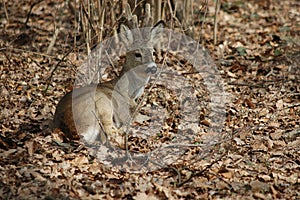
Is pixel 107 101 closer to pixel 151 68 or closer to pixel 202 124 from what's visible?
pixel 151 68

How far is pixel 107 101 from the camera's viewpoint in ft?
21.4

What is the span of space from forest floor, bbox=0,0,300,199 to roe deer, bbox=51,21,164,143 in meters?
0.24

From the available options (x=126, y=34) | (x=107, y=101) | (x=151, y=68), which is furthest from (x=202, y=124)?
(x=126, y=34)

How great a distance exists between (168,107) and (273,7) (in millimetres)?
5232

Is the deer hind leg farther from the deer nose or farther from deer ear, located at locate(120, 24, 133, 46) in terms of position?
deer ear, located at locate(120, 24, 133, 46)

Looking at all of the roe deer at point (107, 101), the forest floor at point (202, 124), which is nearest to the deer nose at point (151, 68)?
the roe deer at point (107, 101)

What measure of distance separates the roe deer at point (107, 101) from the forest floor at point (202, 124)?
0.24m

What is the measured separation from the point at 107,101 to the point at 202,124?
4.99ft

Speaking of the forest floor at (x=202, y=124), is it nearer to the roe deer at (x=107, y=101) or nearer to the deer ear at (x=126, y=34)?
the roe deer at (x=107, y=101)

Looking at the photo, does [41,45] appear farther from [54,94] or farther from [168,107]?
[168,107]

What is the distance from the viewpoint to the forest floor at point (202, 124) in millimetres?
5336

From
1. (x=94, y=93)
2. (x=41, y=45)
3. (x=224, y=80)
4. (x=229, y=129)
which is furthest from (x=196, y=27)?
(x=94, y=93)

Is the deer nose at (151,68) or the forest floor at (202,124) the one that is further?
the deer nose at (151,68)

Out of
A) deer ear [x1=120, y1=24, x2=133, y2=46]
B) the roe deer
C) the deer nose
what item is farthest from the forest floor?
the deer nose
